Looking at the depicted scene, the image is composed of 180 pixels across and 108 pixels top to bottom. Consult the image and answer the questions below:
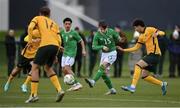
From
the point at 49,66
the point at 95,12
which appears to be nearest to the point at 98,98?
the point at 49,66

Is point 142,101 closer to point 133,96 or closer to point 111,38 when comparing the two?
point 133,96

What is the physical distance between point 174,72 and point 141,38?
479 inches

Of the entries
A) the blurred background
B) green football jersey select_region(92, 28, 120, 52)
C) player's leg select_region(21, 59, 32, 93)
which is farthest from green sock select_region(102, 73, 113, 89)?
the blurred background

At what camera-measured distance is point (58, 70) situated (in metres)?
34.9

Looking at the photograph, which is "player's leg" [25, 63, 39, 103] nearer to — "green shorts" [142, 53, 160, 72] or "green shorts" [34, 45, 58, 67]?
"green shorts" [34, 45, 58, 67]

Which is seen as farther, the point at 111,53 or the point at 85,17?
the point at 85,17

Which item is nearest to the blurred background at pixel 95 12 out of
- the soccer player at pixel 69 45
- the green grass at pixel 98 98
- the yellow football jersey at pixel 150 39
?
the green grass at pixel 98 98

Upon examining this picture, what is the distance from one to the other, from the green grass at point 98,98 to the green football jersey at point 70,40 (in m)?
1.15

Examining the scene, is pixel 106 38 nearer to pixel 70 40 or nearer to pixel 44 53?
pixel 70 40

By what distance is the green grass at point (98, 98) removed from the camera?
1992 cm

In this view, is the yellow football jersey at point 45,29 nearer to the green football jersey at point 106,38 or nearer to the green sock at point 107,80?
the green football jersey at point 106,38

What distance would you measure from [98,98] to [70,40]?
3668 millimetres

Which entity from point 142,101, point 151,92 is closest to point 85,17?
point 151,92

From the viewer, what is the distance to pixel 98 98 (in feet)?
72.4
